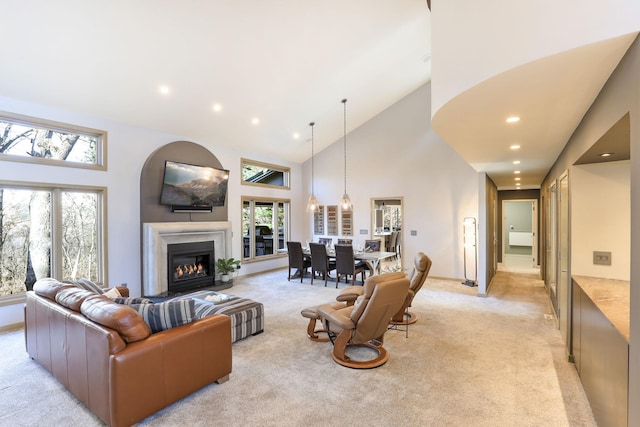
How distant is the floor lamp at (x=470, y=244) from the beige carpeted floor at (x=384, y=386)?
8.92 feet

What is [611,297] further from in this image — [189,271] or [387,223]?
[387,223]

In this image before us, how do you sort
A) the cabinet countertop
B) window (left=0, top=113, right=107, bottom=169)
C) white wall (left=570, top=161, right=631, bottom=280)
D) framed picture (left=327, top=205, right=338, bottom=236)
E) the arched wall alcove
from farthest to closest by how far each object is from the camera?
framed picture (left=327, top=205, right=338, bottom=236), the arched wall alcove, window (left=0, top=113, right=107, bottom=169), white wall (left=570, top=161, right=631, bottom=280), the cabinet countertop

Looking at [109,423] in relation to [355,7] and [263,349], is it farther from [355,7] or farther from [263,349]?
[355,7]

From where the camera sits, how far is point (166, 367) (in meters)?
2.39

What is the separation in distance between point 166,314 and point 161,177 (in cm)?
415

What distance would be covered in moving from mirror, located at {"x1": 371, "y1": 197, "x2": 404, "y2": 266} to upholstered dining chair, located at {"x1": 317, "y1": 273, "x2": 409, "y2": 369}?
4821 mm

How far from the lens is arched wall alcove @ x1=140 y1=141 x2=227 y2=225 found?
19.0 ft

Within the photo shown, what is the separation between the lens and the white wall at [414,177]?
734cm

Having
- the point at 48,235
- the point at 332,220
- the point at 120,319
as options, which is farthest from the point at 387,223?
the point at 120,319

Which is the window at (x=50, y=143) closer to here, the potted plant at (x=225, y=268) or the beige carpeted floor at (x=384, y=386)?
the beige carpeted floor at (x=384, y=386)

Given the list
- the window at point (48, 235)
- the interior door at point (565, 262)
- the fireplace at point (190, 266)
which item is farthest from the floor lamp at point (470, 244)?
the window at point (48, 235)

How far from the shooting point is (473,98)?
2.32m

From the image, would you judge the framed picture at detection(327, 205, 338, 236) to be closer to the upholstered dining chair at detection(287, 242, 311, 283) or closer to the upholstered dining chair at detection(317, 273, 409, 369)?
the upholstered dining chair at detection(287, 242, 311, 283)

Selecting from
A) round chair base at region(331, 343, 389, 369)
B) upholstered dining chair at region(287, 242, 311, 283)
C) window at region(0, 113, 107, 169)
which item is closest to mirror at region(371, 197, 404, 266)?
upholstered dining chair at region(287, 242, 311, 283)
